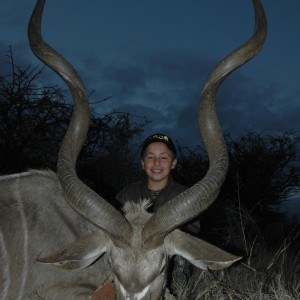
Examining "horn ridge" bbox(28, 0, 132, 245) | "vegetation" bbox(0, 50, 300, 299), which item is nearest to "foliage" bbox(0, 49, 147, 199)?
"vegetation" bbox(0, 50, 300, 299)

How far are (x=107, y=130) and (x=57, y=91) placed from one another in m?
1.16

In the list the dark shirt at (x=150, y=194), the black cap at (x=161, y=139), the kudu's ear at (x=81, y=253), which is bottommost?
the kudu's ear at (x=81, y=253)

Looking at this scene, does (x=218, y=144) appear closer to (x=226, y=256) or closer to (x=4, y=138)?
(x=226, y=256)

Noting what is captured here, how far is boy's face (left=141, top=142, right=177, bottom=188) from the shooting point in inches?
203

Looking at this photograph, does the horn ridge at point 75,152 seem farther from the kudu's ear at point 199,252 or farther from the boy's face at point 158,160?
the boy's face at point 158,160

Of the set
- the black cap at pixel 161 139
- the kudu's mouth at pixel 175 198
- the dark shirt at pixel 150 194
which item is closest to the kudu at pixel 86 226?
the kudu's mouth at pixel 175 198

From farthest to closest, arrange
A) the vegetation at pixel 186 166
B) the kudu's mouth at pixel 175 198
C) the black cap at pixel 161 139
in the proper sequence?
1. the vegetation at pixel 186 166
2. the black cap at pixel 161 139
3. the kudu's mouth at pixel 175 198

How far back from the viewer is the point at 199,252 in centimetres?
368

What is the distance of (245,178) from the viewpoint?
11.6 m

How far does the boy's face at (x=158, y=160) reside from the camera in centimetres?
515

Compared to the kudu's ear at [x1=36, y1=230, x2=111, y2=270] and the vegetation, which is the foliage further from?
the kudu's ear at [x1=36, y1=230, x2=111, y2=270]

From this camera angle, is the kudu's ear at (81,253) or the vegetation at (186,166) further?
the vegetation at (186,166)

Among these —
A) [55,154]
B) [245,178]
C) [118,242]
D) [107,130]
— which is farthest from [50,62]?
[245,178]

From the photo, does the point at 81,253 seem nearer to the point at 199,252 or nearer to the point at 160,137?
the point at 199,252
